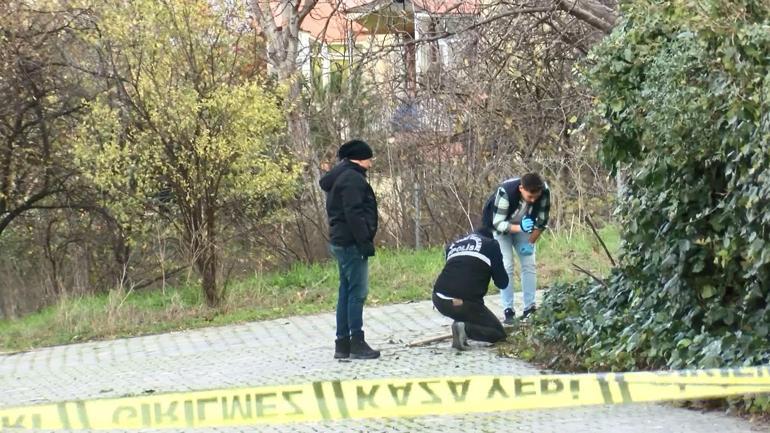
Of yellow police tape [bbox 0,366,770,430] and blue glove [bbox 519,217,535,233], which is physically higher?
blue glove [bbox 519,217,535,233]

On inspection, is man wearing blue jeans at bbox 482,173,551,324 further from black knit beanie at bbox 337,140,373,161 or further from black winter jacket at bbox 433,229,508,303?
black knit beanie at bbox 337,140,373,161

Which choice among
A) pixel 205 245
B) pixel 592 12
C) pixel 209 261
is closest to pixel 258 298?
pixel 209 261

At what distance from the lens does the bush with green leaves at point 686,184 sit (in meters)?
6.50

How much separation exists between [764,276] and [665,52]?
5.65ft

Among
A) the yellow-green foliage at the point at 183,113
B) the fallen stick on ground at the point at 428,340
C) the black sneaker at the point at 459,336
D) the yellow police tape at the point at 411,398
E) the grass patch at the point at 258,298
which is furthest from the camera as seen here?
the yellow-green foliage at the point at 183,113

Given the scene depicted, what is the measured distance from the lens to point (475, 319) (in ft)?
29.3

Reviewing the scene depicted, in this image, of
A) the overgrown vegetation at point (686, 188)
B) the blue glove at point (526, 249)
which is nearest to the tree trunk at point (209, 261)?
the blue glove at point (526, 249)

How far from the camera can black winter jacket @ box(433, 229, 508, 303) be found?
29.3 ft

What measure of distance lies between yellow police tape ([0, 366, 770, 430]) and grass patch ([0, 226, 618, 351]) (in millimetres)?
4725

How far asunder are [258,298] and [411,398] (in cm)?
743

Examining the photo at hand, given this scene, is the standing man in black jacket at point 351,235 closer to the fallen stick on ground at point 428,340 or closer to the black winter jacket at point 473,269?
the fallen stick on ground at point 428,340

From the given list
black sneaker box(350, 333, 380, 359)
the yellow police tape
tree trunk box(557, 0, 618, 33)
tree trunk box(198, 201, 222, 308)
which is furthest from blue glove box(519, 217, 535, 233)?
tree trunk box(198, 201, 222, 308)

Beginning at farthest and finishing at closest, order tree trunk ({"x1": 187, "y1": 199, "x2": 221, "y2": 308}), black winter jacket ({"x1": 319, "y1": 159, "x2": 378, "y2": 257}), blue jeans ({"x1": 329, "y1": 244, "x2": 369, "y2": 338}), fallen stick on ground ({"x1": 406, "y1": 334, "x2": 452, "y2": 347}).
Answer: tree trunk ({"x1": 187, "y1": 199, "x2": 221, "y2": 308})
fallen stick on ground ({"x1": 406, "y1": 334, "x2": 452, "y2": 347})
blue jeans ({"x1": 329, "y1": 244, "x2": 369, "y2": 338})
black winter jacket ({"x1": 319, "y1": 159, "x2": 378, "y2": 257})

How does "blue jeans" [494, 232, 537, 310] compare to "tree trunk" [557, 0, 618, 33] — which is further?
"tree trunk" [557, 0, 618, 33]
